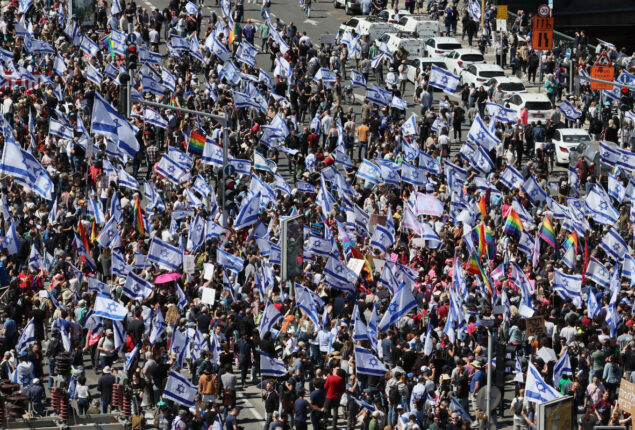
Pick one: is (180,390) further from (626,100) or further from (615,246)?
(626,100)

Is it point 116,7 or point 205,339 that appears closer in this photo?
point 205,339

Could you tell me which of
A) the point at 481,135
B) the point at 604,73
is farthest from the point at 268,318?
the point at 604,73

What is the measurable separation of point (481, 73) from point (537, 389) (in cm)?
3039

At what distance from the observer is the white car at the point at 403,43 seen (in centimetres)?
6500

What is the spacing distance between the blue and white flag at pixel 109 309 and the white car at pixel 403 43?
3020 centimetres

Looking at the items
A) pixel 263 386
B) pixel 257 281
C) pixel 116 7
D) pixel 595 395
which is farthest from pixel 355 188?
pixel 116 7

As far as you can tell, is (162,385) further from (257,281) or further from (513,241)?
(513,241)

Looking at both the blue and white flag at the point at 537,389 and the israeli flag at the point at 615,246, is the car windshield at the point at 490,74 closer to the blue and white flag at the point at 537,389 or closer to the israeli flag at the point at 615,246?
the israeli flag at the point at 615,246

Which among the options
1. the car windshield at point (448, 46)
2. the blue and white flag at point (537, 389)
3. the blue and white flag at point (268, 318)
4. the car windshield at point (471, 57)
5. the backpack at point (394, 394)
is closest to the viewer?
the blue and white flag at point (537, 389)

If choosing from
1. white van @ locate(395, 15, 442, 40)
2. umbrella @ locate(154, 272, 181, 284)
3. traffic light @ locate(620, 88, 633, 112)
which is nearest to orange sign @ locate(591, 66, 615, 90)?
traffic light @ locate(620, 88, 633, 112)

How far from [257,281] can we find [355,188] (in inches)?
376

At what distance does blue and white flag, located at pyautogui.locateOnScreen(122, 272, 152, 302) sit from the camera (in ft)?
126

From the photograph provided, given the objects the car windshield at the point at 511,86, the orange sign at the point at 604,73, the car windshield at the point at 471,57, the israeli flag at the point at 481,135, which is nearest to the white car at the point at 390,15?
the car windshield at the point at 471,57

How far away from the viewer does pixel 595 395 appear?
109 ft
